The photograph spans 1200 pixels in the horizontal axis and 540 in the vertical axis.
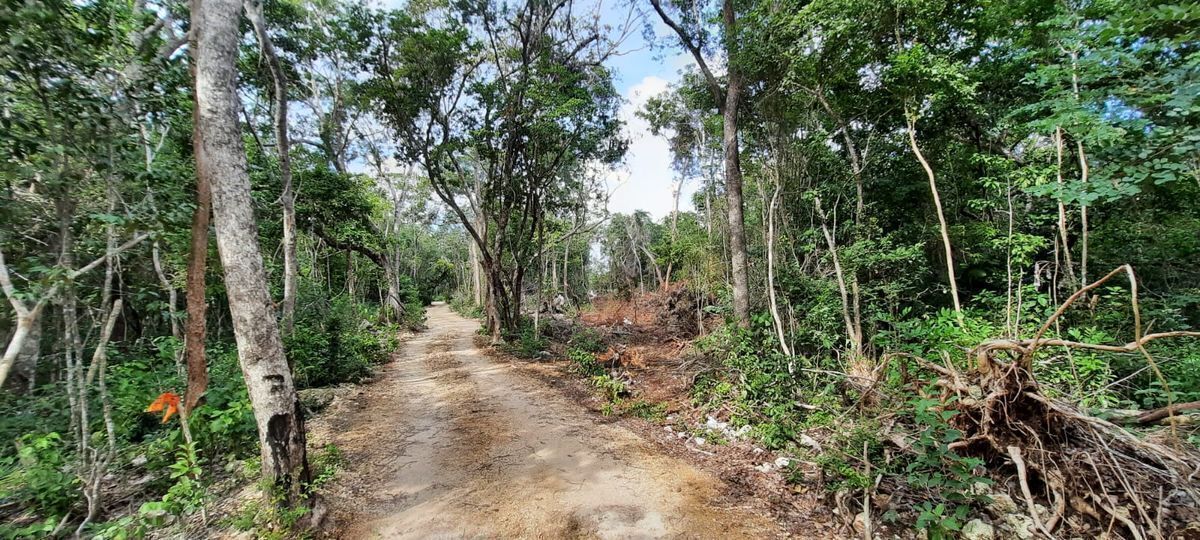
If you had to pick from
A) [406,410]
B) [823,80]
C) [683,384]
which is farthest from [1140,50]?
[406,410]

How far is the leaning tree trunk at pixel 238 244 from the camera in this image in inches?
134

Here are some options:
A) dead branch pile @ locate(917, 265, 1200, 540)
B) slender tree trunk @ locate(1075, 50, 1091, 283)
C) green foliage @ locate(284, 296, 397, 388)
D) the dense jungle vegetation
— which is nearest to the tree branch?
the dense jungle vegetation

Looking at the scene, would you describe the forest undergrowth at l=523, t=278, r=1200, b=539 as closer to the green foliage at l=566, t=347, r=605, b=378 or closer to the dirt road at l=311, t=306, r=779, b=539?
the dirt road at l=311, t=306, r=779, b=539

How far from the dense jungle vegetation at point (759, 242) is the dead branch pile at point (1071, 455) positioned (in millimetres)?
22

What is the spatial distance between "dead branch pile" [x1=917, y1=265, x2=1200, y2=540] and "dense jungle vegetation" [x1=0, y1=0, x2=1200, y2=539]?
22mm

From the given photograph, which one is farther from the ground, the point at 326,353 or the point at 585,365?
the point at 326,353

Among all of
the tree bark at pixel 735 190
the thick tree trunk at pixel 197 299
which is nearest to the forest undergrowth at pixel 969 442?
the tree bark at pixel 735 190

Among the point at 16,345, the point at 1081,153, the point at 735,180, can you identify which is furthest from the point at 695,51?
the point at 16,345

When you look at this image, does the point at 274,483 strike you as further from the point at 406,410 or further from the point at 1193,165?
the point at 1193,165

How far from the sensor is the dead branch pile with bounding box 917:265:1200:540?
2705mm

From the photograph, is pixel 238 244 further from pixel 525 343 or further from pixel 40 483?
pixel 525 343

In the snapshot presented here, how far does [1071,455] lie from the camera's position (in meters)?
3.08

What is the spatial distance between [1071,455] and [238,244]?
21.5ft

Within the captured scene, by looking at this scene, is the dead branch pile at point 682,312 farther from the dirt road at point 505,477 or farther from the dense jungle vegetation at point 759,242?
the dirt road at point 505,477
